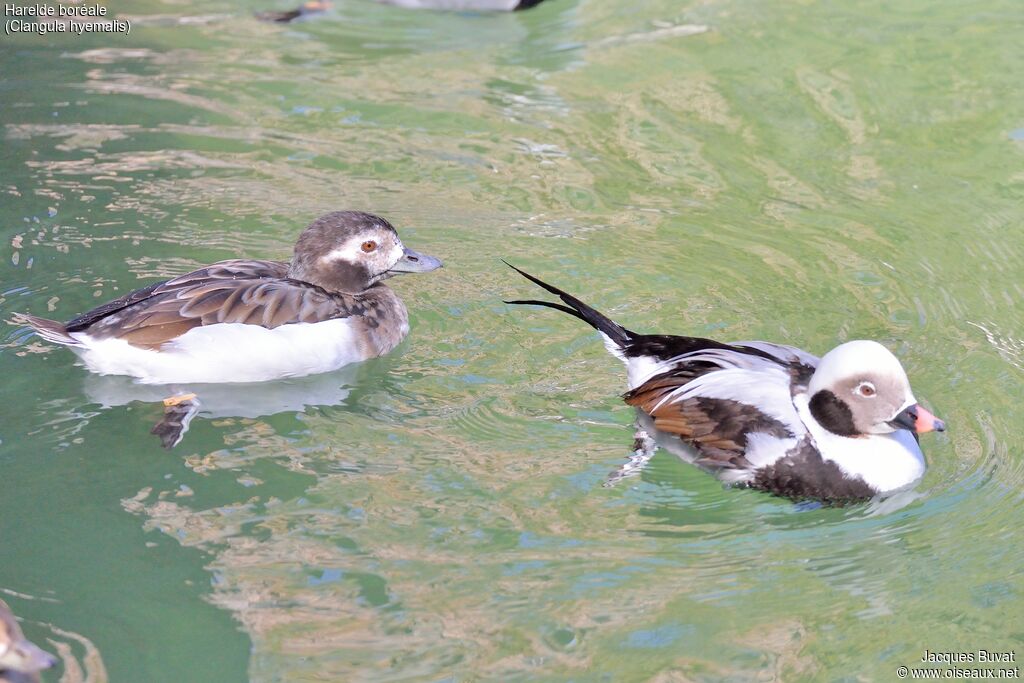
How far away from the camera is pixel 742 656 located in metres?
4.24

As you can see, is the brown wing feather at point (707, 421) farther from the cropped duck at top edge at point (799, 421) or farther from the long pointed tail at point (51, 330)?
the long pointed tail at point (51, 330)

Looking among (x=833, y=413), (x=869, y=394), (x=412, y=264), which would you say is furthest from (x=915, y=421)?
(x=412, y=264)

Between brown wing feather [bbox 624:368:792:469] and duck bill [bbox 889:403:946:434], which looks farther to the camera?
brown wing feather [bbox 624:368:792:469]

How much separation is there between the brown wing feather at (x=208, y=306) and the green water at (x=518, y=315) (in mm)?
317

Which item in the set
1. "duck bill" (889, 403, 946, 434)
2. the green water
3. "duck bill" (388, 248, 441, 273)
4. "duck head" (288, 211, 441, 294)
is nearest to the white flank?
the green water

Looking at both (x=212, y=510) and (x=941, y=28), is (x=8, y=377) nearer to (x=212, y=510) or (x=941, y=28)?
(x=212, y=510)

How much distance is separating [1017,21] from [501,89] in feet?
12.8

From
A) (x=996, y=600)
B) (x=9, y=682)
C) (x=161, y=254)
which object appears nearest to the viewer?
(x=9, y=682)

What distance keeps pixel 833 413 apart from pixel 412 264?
7.75 ft

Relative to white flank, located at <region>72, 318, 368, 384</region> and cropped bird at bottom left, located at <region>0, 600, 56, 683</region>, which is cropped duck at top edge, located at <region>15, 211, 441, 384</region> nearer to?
white flank, located at <region>72, 318, 368, 384</region>

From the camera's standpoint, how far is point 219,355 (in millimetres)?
5742

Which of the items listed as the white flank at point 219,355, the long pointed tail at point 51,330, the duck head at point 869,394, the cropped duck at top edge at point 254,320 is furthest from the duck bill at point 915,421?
the long pointed tail at point 51,330

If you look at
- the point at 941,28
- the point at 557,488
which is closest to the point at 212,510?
the point at 557,488

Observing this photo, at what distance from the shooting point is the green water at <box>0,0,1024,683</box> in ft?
14.4
